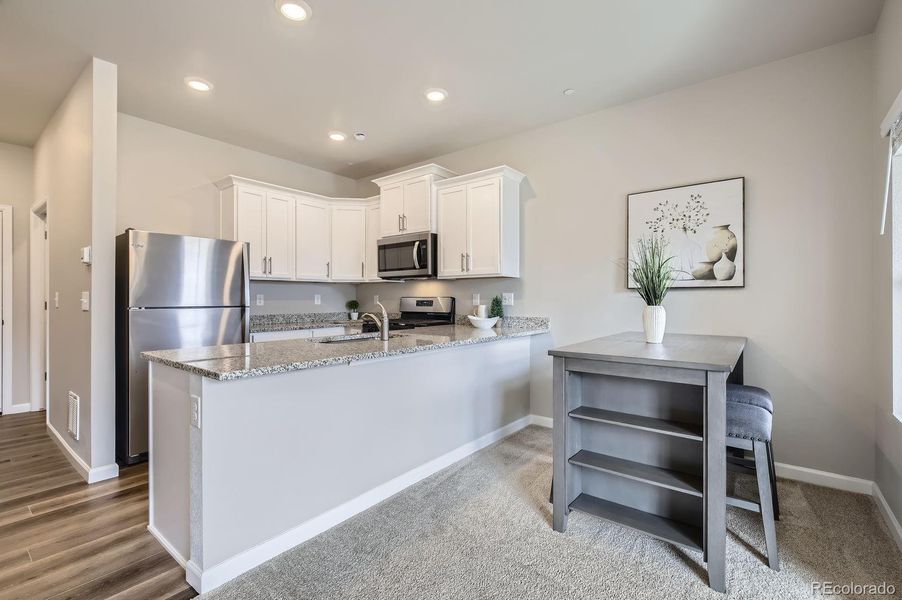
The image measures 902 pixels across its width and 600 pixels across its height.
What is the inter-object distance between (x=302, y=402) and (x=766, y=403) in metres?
2.15

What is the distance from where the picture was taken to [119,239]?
9.72 ft

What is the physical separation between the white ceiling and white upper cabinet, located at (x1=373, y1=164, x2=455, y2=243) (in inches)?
23.3

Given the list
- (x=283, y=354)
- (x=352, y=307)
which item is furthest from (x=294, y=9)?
(x=352, y=307)

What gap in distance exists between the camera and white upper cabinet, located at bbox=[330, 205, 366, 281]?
15.6ft

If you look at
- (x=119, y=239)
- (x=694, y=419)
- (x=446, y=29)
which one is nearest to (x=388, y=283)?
(x=119, y=239)

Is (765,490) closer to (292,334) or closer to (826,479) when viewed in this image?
(826,479)

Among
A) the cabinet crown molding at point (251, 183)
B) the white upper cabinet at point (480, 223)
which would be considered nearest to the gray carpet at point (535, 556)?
the white upper cabinet at point (480, 223)

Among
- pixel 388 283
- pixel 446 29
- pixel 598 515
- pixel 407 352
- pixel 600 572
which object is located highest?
pixel 446 29

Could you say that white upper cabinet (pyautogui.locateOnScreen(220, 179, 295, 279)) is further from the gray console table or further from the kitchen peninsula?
the gray console table

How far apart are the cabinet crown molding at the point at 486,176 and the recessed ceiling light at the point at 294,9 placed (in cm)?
182

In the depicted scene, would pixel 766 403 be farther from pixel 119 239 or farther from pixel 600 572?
pixel 119 239

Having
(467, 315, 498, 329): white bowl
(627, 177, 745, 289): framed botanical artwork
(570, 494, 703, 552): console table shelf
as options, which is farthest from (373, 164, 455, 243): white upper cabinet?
(570, 494, 703, 552): console table shelf

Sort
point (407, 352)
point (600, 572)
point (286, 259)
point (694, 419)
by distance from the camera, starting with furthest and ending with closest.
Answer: point (286, 259) → point (407, 352) → point (694, 419) → point (600, 572)

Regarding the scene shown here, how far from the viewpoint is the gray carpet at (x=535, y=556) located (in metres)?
1.67
